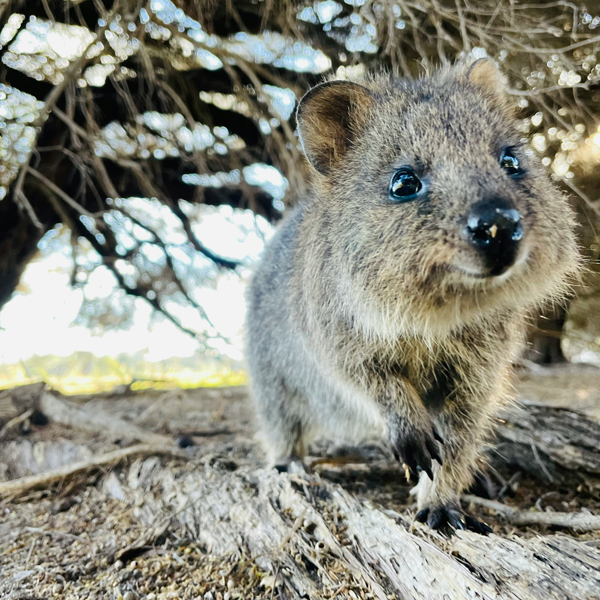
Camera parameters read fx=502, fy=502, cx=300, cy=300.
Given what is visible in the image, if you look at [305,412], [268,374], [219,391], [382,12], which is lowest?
[219,391]

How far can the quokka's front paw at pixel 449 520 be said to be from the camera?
263 cm

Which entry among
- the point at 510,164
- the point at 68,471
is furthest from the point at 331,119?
the point at 68,471

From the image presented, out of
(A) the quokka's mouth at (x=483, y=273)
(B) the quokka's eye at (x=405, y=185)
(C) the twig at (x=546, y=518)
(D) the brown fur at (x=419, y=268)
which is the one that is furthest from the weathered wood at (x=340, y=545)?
(B) the quokka's eye at (x=405, y=185)

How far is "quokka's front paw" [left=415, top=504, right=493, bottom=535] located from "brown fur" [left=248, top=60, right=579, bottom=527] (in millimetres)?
14

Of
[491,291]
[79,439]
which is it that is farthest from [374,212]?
[79,439]

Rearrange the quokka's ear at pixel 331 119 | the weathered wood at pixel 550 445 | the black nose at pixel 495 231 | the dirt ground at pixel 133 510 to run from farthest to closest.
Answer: the weathered wood at pixel 550 445 < the quokka's ear at pixel 331 119 < the dirt ground at pixel 133 510 < the black nose at pixel 495 231

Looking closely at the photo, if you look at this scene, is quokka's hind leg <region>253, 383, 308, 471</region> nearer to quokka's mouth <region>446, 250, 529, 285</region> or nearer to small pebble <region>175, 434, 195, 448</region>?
small pebble <region>175, 434, 195, 448</region>

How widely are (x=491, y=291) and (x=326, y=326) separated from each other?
99 centimetres

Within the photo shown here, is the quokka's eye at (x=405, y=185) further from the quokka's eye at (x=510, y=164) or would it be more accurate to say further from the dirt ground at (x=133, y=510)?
the dirt ground at (x=133, y=510)

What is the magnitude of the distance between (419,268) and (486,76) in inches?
64.9

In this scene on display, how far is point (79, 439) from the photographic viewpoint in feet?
16.2

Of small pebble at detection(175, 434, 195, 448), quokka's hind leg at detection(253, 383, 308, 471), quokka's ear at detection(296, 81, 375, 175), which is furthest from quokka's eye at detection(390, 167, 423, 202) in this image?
small pebble at detection(175, 434, 195, 448)

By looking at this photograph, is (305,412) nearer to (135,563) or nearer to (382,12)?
(135,563)

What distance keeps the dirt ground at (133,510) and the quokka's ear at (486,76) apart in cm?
249
